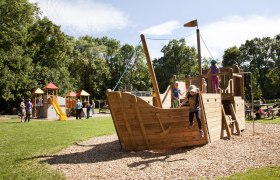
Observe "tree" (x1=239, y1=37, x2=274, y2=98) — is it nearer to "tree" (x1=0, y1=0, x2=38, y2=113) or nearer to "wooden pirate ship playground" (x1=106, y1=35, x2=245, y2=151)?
"tree" (x1=0, y1=0, x2=38, y2=113)

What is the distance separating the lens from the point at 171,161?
830 cm

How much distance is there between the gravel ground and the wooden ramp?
35cm

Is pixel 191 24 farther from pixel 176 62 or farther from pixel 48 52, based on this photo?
pixel 176 62

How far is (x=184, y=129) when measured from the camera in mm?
9953

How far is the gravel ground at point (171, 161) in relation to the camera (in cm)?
709

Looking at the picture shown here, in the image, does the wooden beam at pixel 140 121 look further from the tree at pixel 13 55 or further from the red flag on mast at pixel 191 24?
the tree at pixel 13 55

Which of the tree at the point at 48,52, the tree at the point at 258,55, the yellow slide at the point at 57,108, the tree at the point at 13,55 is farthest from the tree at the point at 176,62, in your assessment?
the yellow slide at the point at 57,108

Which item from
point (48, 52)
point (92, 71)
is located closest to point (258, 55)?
point (92, 71)

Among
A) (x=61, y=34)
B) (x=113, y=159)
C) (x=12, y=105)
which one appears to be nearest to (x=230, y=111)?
(x=113, y=159)

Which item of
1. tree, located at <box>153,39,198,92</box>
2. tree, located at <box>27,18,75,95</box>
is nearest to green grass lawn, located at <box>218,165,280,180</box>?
tree, located at <box>27,18,75,95</box>

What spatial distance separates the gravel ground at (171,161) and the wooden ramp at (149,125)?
347 mm

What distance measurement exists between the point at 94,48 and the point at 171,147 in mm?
63394

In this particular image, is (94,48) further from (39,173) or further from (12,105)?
(39,173)

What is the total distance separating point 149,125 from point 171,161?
178cm
